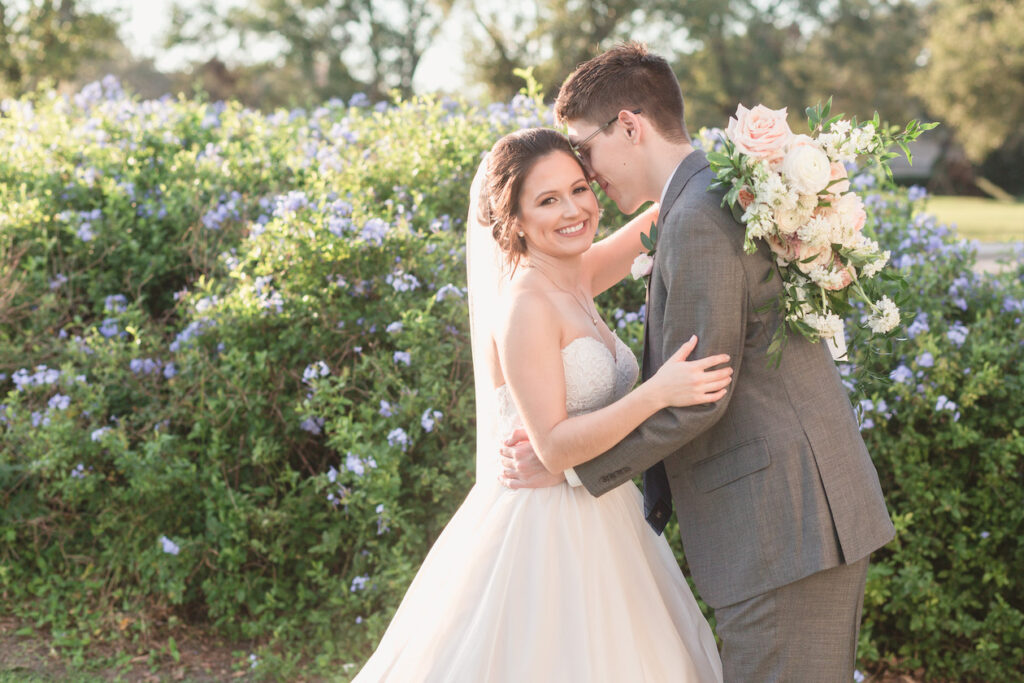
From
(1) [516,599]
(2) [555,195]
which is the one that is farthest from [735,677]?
(2) [555,195]

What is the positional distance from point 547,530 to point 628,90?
124 cm

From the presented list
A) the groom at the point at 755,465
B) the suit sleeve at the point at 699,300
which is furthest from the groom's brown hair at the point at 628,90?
the suit sleeve at the point at 699,300

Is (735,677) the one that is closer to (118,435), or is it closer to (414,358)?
(414,358)

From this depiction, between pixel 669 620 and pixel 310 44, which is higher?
pixel 310 44

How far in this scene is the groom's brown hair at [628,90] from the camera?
2.78 meters

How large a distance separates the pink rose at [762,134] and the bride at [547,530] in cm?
55

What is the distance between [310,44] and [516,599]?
37.4 meters

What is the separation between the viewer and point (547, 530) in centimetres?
280

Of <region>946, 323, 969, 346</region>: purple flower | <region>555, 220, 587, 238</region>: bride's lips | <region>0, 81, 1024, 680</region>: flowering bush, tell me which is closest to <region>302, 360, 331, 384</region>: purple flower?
<region>0, 81, 1024, 680</region>: flowering bush

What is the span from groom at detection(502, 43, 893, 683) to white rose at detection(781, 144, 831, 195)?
18cm

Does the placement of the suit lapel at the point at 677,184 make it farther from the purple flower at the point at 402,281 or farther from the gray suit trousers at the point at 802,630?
the purple flower at the point at 402,281

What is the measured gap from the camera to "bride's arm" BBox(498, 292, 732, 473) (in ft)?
8.33

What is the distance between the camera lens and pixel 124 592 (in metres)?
4.73

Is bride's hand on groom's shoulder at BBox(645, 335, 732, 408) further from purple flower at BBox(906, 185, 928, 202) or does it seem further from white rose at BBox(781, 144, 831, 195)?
purple flower at BBox(906, 185, 928, 202)
